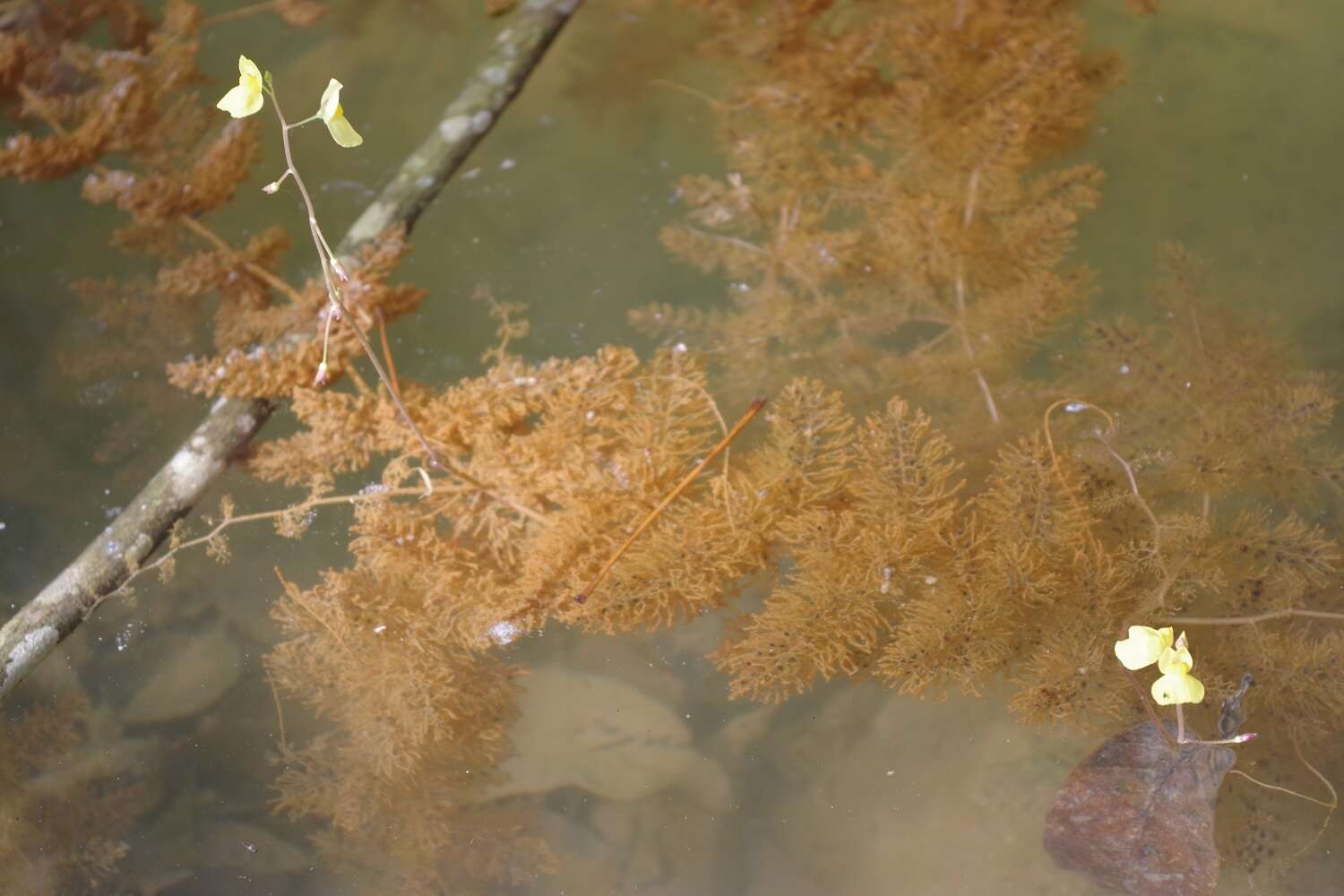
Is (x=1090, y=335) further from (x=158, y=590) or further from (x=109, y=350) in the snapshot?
(x=109, y=350)

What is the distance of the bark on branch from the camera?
5.91 ft

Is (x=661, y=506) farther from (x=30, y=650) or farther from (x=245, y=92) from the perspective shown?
(x=30, y=650)

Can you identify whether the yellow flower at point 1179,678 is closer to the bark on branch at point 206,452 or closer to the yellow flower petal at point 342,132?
the yellow flower petal at point 342,132

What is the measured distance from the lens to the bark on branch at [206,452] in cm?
180

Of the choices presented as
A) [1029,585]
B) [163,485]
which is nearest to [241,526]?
[163,485]

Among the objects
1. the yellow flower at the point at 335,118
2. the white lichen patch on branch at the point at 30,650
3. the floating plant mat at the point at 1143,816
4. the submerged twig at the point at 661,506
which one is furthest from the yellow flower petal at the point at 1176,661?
the white lichen patch on branch at the point at 30,650

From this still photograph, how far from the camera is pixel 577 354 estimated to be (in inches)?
86.0

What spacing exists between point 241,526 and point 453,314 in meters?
0.64

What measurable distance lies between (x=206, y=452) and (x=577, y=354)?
0.77m

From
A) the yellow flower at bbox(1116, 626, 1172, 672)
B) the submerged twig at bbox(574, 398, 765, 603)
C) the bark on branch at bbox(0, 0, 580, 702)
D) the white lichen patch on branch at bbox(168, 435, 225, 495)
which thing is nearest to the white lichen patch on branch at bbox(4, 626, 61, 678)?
the bark on branch at bbox(0, 0, 580, 702)

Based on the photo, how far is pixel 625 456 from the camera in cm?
181

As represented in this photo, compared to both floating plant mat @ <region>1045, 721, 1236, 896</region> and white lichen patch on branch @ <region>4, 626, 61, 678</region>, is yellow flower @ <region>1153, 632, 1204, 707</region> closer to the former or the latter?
floating plant mat @ <region>1045, 721, 1236, 896</region>

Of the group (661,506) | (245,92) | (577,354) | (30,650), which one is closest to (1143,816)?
(661,506)

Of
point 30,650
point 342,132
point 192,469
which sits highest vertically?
point 342,132
